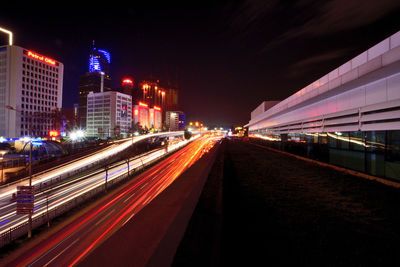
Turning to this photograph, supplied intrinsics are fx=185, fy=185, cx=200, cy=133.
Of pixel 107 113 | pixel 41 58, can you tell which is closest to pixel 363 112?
pixel 41 58

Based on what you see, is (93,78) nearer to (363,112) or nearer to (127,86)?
(127,86)

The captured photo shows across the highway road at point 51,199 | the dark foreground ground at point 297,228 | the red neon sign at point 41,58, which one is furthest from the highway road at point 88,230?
the red neon sign at point 41,58

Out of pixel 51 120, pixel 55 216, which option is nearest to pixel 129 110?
pixel 51 120

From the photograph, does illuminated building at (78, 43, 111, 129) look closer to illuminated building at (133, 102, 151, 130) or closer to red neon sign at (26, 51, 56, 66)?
illuminated building at (133, 102, 151, 130)

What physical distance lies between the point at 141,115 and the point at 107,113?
32.0 metres

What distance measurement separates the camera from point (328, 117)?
546 inches

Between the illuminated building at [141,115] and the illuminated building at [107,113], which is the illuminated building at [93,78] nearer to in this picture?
the illuminated building at [107,113]

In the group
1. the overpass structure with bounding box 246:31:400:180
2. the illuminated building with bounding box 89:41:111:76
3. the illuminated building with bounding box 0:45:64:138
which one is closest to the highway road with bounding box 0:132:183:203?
the overpass structure with bounding box 246:31:400:180

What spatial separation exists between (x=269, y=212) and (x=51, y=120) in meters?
95.8

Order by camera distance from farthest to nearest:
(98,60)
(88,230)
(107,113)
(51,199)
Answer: (98,60) → (107,113) → (51,199) → (88,230)

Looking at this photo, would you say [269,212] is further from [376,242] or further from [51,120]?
[51,120]

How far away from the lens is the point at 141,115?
466ft

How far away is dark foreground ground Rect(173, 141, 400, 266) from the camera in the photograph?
382 centimetres

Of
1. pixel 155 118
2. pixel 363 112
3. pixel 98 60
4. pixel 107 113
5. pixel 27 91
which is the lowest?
pixel 363 112
